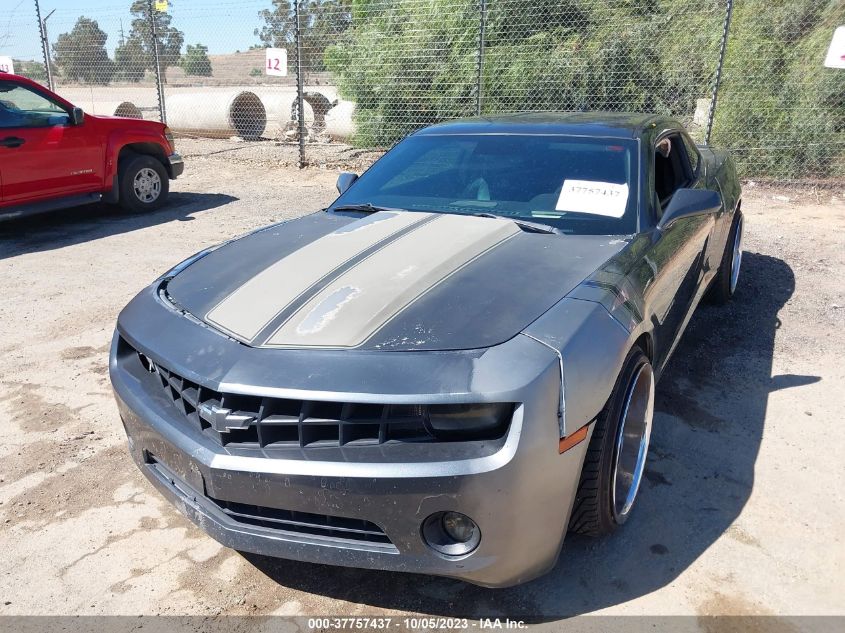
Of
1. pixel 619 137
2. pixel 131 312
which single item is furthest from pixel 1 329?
pixel 619 137

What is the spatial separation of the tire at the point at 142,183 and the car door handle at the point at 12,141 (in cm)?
132

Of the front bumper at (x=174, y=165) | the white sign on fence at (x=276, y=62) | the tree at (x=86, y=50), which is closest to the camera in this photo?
the front bumper at (x=174, y=165)

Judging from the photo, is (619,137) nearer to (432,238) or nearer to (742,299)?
(432,238)

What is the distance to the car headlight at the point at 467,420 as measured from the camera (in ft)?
6.45

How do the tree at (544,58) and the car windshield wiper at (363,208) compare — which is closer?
the car windshield wiper at (363,208)

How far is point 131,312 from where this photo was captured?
275cm

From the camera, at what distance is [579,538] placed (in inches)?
103

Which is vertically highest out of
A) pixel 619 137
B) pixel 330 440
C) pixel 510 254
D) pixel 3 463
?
pixel 619 137

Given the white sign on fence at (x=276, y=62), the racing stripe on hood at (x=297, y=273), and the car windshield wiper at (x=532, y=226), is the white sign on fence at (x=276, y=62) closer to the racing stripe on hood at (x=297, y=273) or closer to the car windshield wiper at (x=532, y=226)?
the racing stripe on hood at (x=297, y=273)

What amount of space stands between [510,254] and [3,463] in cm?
254

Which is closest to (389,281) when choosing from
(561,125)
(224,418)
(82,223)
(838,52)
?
(224,418)

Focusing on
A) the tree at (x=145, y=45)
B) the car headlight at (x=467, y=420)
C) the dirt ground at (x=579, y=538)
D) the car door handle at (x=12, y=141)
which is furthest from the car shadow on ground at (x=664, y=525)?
the tree at (x=145, y=45)

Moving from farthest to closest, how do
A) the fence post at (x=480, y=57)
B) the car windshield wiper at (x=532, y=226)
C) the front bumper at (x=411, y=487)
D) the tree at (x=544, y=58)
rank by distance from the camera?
1. the tree at (x=544, y=58)
2. the fence post at (x=480, y=57)
3. the car windshield wiper at (x=532, y=226)
4. the front bumper at (x=411, y=487)

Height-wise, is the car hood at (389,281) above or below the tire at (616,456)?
above
